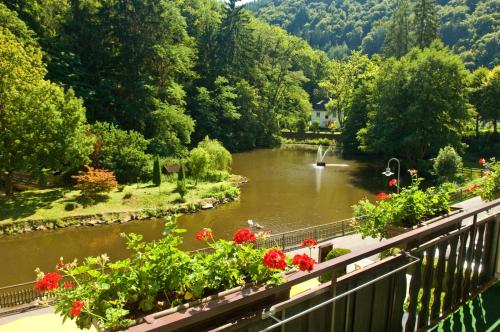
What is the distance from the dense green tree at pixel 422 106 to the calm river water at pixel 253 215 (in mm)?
4224

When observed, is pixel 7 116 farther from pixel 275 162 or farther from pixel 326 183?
pixel 275 162

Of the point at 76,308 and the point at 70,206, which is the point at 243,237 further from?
the point at 70,206

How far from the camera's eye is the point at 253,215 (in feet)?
78.1

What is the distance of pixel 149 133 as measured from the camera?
3869 cm

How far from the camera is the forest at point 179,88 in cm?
2331

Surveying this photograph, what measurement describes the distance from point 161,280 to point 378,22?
86.0 m

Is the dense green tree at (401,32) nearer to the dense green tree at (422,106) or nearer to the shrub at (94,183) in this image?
the dense green tree at (422,106)

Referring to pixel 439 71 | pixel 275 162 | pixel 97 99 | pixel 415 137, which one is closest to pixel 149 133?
pixel 97 99

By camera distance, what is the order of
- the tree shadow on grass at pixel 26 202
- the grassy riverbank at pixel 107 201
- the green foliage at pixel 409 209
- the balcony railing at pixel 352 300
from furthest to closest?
the grassy riverbank at pixel 107 201 → the tree shadow on grass at pixel 26 202 → the green foliage at pixel 409 209 → the balcony railing at pixel 352 300

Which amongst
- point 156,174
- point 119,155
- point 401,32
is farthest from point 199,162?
point 401,32

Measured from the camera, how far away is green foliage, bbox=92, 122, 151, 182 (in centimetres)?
2797

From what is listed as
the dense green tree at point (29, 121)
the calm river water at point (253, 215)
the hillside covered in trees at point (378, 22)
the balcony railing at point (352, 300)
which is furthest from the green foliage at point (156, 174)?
the hillside covered in trees at point (378, 22)

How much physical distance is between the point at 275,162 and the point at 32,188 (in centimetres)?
2507

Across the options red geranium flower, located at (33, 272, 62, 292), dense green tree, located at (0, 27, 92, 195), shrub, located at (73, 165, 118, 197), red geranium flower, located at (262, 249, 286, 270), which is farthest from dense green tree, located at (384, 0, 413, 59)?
red geranium flower, located at (33, 272, 62, 292)
